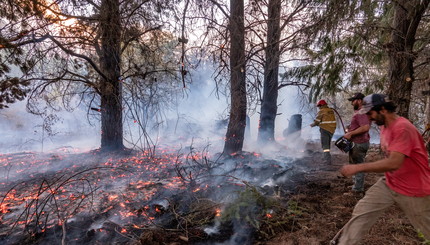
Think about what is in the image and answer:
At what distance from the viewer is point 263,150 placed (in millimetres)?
11914

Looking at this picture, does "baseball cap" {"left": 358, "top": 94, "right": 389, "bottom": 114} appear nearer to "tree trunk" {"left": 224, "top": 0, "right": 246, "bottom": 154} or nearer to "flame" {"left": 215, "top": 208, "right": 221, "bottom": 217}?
"flame" {"left": 215, "top": 208, "right": 221, "bottom": 217}

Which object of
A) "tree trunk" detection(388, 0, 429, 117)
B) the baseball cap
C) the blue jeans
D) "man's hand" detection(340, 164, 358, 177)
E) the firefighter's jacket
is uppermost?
"tree trunk" detection(388, 0, 429, 117)

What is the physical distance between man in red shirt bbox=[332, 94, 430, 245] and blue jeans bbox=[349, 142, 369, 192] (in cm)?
275

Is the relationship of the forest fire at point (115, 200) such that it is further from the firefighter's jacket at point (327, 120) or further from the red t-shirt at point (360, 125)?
the red t-shirt at point (360, 125)

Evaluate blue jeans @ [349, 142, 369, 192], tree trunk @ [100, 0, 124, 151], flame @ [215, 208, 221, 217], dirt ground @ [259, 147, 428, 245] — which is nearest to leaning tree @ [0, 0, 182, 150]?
tree trunk @ [100, 0, 124, 151]

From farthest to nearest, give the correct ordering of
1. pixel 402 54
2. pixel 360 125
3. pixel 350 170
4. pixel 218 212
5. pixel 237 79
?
1. pixel 237 79
2. pixel 402 54
3. pixel 360 125
4. pixel 218 212
5. pixel 350 170

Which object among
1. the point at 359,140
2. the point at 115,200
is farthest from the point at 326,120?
A: the point at 115,200

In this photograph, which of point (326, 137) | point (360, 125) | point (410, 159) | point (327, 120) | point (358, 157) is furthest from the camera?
point (326, 137)

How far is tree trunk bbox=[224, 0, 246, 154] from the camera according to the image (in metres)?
6.78

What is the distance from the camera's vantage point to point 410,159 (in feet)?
8.18

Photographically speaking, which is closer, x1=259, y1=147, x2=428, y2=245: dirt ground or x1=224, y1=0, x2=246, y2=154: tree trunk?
x1=259, y1=147, x2=428, y2=245: dirt ground

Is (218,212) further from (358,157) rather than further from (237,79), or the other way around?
(237,79)

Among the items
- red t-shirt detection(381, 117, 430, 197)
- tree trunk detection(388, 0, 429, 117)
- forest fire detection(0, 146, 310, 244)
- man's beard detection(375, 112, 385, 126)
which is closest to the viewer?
red t-shirt detection(381, 117, 430, 197)

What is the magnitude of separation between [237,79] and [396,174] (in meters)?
5.60
